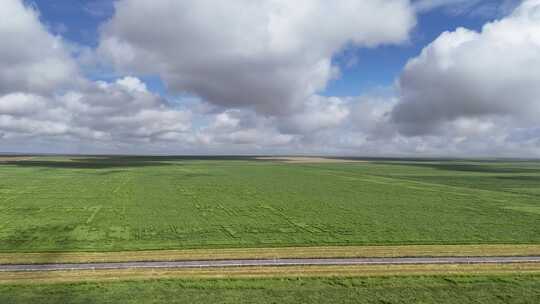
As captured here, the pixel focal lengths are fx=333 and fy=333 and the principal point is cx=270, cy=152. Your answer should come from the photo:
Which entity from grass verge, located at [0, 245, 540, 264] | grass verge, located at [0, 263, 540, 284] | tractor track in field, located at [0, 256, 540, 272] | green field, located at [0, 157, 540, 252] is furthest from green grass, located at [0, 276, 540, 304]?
green field, located at [0, 157, 540, 252]

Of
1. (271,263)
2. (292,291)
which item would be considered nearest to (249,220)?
(271,263)

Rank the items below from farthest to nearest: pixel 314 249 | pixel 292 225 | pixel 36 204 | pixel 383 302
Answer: pixel 36 204 < pixel 292 225 < pixel 314 249 < pixel 383 302

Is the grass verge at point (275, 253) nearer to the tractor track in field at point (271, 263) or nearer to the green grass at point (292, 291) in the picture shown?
the tractor track in field at point (271, 263)

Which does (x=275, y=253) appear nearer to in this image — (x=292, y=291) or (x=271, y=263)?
(x=271, y=263)

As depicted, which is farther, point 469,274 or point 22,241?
point 22,241

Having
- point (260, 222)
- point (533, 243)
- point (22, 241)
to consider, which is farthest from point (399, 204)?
point (22, 241)

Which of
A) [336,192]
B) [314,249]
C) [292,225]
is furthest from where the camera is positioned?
[336,192]

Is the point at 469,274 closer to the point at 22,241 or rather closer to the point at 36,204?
the point at 22,241
